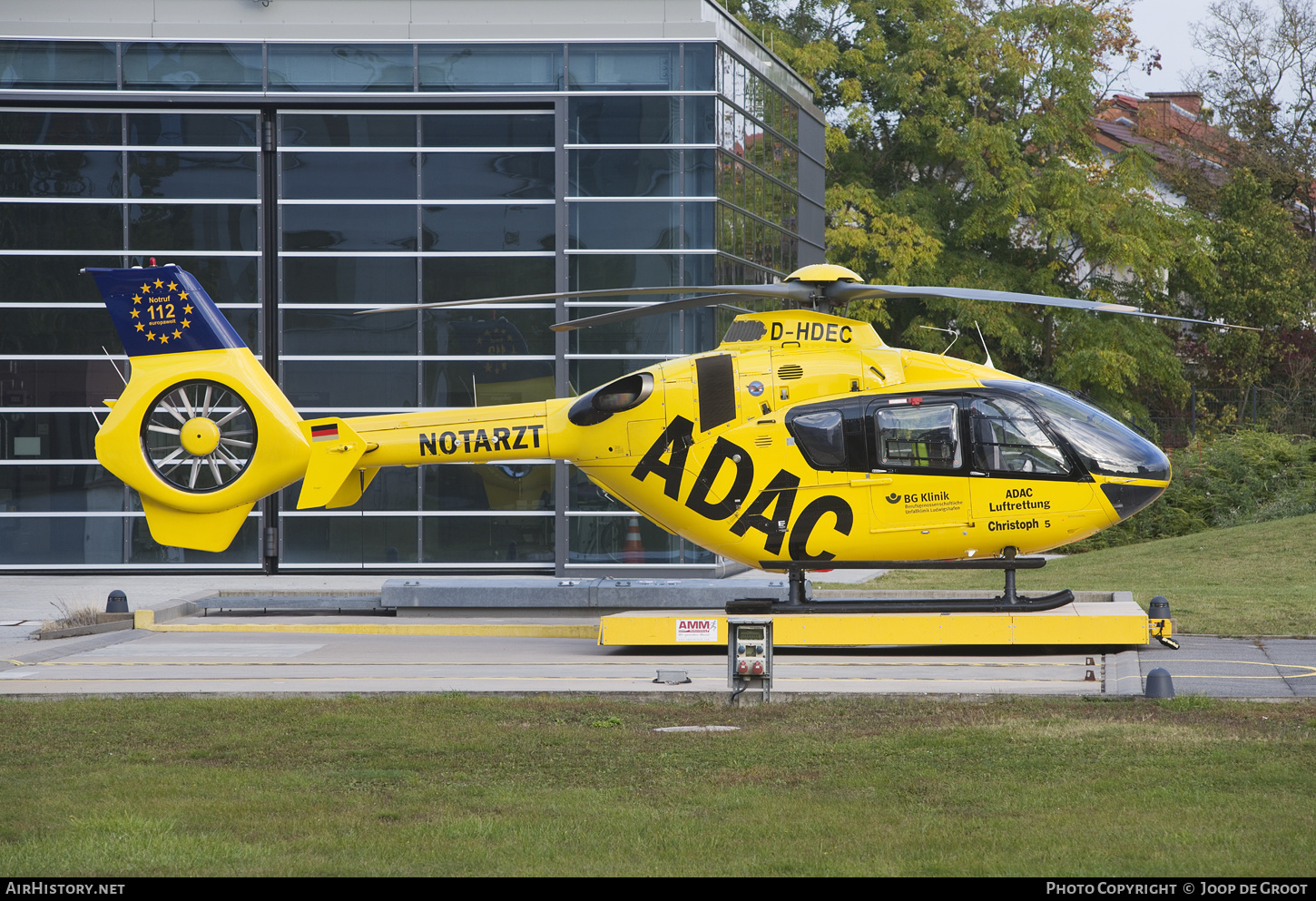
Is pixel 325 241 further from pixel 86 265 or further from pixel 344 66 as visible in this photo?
pixel 86 265

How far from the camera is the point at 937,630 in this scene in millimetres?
12469

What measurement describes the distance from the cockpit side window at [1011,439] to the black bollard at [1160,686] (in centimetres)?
318

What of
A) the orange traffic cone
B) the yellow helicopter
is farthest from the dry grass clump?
the orange traffic cone

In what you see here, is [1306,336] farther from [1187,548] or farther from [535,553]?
[535,553]

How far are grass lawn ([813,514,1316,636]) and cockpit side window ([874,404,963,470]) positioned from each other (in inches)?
145

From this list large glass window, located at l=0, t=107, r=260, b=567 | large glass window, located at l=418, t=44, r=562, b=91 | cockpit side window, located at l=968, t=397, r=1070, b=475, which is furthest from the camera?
large glass window, located at l=0, t=107, r=260, b=567

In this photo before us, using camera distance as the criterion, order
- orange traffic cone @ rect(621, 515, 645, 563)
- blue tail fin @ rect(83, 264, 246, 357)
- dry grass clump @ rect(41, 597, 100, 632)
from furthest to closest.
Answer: orange traffic cone @ rect(621, 515, 645, 563), dry grass clump @ rect(41, 597, 100, 632), blue tail fin @ rect(83, 264, 246, 357)

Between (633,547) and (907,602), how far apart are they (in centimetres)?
873

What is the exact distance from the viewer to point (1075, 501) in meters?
12.6

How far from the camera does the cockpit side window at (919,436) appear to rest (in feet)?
41.5

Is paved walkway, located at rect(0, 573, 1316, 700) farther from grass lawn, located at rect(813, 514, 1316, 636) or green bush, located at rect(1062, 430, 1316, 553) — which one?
green bush, located at rect(1062, 430, 1316, 553)

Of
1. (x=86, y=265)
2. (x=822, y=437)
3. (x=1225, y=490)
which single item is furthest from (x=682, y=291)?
(x=1225, y=490)

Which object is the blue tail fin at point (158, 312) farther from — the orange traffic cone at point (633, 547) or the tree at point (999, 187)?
the tree at point (999, 187)

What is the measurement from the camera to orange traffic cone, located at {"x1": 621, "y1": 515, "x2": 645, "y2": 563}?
21.9m
